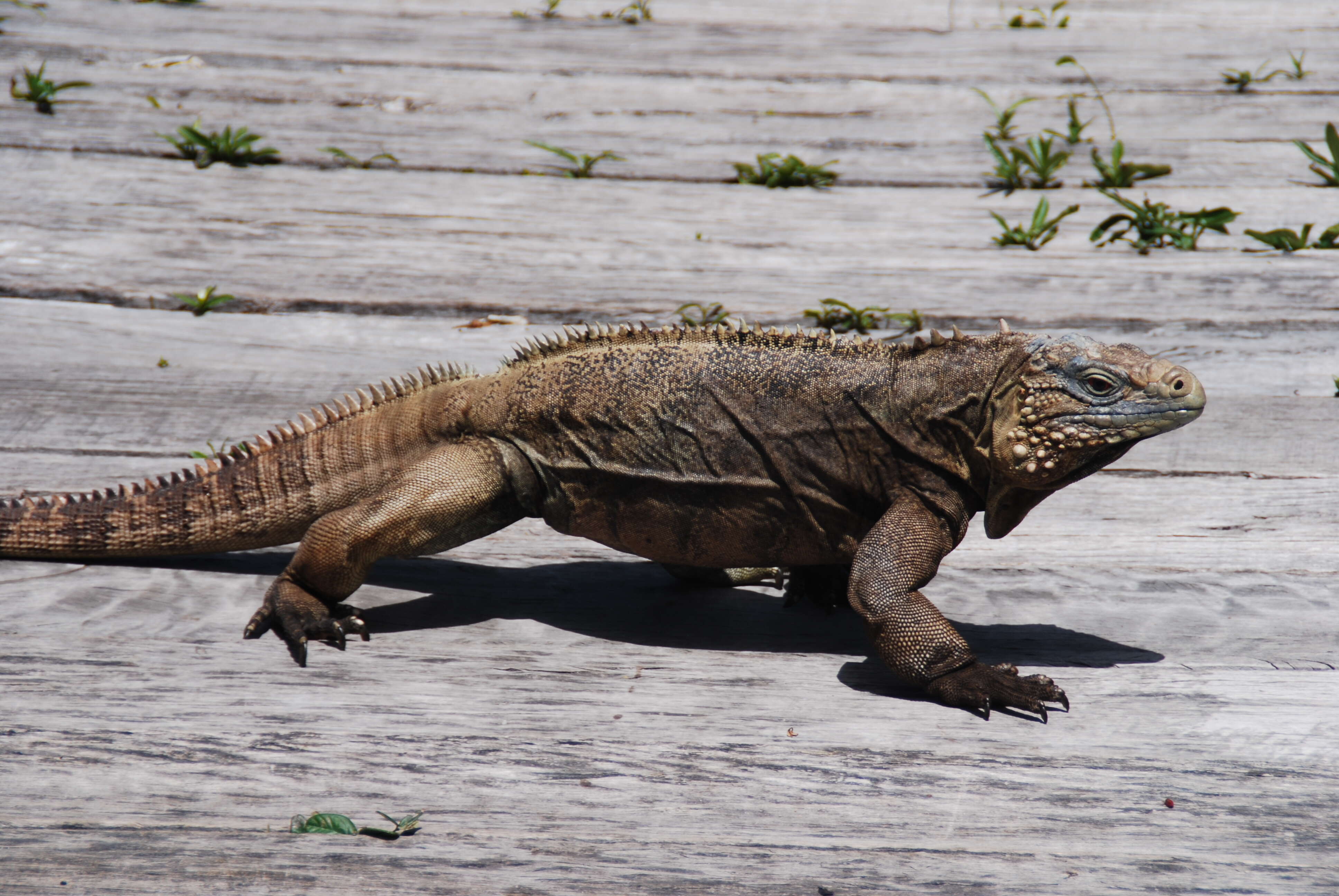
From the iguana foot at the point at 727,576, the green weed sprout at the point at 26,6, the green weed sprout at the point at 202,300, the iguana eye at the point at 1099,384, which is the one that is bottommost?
Result: the iguana foot at the point at 727,576

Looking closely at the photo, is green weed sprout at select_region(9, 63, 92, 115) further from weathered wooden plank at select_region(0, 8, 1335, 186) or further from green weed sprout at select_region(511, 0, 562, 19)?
green weed sprout at select_region(511, 0, 562, 19)

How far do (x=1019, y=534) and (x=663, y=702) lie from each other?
1.89 m

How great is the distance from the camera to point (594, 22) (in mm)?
7980

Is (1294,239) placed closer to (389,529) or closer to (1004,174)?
(1004,174)

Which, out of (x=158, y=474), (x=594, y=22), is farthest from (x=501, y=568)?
(x=594, y=22)

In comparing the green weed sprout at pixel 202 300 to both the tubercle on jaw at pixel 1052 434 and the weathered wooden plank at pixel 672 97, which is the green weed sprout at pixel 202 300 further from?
the tubercle on jaw at pixel 1052 434

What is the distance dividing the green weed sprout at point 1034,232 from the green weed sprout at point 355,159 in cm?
→ 339

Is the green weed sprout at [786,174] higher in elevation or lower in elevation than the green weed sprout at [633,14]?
lower

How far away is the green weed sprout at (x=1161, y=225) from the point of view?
564 cm

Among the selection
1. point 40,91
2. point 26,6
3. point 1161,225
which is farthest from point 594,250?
point 26,6

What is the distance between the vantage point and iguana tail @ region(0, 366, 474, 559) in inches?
147

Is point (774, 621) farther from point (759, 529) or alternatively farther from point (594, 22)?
point (594, 22)

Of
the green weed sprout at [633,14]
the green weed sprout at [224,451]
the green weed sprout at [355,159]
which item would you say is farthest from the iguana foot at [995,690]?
the green weed sprout at [633,14]

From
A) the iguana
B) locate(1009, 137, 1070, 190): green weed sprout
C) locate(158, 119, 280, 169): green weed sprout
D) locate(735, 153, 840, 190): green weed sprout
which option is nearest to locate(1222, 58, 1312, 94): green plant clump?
locate(1009, 137, 1070, 190): green weed sprout
